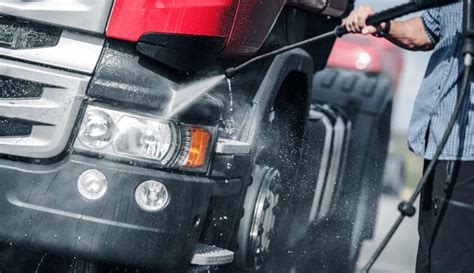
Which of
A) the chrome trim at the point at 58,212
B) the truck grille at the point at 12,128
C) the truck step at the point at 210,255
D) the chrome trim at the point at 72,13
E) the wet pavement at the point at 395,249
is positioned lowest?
the wet pavement at the point at 395,249

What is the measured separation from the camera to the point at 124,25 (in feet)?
14.2

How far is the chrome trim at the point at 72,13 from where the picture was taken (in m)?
4.30

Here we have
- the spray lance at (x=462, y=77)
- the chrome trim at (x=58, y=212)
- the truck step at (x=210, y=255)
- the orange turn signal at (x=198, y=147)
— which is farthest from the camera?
the truck step at (x=210, y=255)

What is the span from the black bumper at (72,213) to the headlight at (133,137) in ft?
0.20

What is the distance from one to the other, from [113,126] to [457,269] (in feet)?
5.22

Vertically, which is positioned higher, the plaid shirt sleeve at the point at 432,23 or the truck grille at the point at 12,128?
the plaid shirt sleeve at the point at 432,23

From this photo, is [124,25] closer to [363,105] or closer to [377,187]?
[363,105]

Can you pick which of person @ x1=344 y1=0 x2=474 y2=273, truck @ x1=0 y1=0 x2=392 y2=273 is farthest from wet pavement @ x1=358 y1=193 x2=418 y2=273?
truck @ x1=0 y1=0 x2=392 y2=273

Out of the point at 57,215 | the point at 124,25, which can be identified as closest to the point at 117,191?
the point at 57,215

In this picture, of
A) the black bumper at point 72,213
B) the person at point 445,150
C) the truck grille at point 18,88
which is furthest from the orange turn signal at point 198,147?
the person at point 445,150

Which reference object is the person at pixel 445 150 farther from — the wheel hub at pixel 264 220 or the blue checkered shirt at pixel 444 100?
the wheel hub at pixel 264 220

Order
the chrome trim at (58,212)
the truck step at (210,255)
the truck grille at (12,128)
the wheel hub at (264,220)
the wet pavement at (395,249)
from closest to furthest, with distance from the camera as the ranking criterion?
the chrome trim at (58,212) < the truck grille at (12,128) < the truck step at (210,255) < the wheel hub at (264,220) < the wet pavement at (395,249)

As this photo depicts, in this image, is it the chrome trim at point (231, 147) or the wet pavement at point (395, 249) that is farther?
the wet pavement at point (395, 249)

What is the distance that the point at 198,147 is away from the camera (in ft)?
14.9
